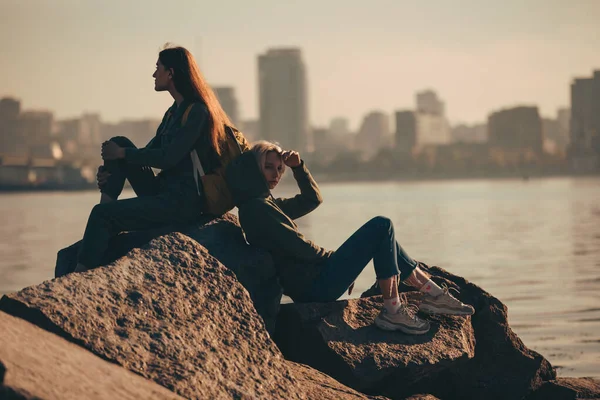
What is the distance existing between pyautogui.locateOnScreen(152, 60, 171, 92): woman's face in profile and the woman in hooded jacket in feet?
2.24

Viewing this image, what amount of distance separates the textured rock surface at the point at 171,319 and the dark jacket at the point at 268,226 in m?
0.53

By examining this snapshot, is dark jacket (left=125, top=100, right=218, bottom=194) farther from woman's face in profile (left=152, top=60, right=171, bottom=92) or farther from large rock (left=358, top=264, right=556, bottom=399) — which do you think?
large rock (left=358, top=264, right=556, bottom=399)

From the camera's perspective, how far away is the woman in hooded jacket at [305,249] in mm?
5543

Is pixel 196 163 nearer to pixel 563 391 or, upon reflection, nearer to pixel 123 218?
pixel 123 218

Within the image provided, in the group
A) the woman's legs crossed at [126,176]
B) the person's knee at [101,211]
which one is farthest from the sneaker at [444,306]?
the person's knee at [101,211]

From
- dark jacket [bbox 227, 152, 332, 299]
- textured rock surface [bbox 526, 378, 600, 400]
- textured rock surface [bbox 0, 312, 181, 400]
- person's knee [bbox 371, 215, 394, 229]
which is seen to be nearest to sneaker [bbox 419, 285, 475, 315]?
person's knee [bbox 371, 215, 394, 229]

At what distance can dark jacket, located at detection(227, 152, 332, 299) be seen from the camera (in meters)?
5.54

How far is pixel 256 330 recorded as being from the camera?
4.93m

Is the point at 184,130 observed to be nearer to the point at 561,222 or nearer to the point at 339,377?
the point at 339,377

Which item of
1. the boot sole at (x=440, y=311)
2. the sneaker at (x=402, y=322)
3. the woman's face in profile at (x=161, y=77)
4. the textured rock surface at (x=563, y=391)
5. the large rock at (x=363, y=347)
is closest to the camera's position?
the large rock at (x=363, y=347)

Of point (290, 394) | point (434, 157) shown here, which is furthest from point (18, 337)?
point (434, 157)

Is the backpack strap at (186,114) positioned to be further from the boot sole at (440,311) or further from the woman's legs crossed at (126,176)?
the boot sole at (440,311)

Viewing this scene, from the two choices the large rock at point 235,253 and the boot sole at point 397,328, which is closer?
the large rock at point 235,253

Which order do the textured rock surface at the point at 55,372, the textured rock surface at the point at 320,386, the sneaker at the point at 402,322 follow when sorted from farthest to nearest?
1. the sneaker at the point at 402,322
2. the textured rock surface at the point at 320,386
3. the textured rock surface at the point at 55,372
